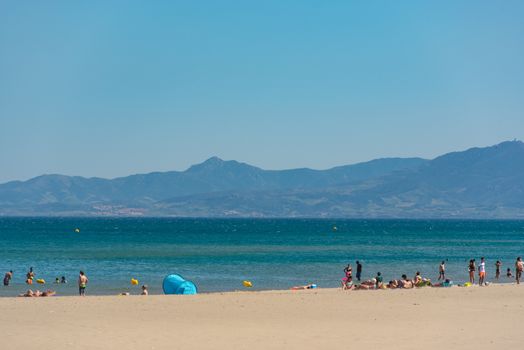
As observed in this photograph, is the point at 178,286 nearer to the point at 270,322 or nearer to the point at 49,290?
the point at 49,290

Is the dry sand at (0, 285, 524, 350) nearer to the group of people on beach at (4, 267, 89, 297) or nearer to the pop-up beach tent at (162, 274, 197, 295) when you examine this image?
the pop-up beach tent at (162, 274, 197, 295)

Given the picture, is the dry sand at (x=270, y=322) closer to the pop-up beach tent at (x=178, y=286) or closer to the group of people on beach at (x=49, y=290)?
the pop-up beach tent at (x=178, y=286)

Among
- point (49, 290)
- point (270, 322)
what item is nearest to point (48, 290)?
point (49, 290)

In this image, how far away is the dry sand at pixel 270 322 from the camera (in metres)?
23.2

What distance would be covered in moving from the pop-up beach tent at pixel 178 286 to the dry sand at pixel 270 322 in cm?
247

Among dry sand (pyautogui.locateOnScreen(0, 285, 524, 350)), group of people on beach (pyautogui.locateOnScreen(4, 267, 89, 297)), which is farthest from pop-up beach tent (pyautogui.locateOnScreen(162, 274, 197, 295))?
group of people on beach (pyautogui.locateOnScreen(4, 267, 89, 297))

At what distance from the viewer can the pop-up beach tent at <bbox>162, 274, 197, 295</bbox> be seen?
39469 mm

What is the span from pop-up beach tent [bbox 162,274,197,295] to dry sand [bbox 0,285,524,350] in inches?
97.1

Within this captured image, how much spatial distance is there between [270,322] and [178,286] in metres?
13.1

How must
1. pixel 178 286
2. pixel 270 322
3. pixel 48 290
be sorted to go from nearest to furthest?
pixel 270 322
pixel 178 286
pixel 48 290

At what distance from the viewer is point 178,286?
40.0 m

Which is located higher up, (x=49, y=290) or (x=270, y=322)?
(x=270, y=322)

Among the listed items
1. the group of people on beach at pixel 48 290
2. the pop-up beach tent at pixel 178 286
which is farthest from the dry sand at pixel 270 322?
the group of people on beach at pixel 48 290

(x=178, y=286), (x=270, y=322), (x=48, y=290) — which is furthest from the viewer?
(x=48, y=290)
